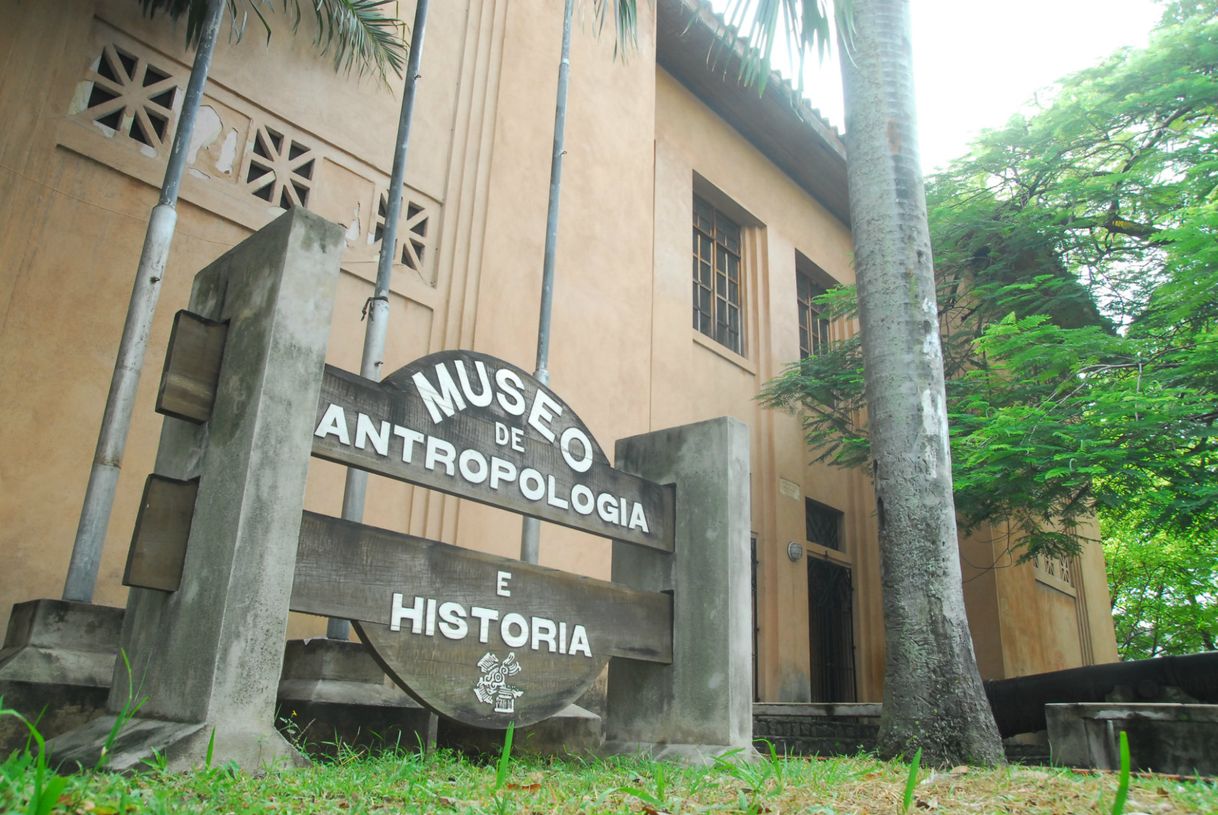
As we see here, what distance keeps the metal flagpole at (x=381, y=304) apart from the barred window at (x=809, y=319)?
357 inches

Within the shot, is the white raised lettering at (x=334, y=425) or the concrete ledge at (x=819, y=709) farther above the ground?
the white raised lettering at (x=334, y=425)

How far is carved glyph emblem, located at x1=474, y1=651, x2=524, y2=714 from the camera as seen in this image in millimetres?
4145

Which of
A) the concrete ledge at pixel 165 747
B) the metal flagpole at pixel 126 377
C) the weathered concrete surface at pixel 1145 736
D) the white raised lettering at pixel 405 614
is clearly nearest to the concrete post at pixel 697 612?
the white raised lettering at pixel 405 614

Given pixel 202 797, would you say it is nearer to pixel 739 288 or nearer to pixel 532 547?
pixel 532 547

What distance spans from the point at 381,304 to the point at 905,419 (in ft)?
12.7

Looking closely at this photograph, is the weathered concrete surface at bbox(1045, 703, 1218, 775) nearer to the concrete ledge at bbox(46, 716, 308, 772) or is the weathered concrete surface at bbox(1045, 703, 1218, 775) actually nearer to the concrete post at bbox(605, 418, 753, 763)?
the concrete post at bbox(605, 418, 753, 763)

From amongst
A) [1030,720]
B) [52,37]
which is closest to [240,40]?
[52,37]

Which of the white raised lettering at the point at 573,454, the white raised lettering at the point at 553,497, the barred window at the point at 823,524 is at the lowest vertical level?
the white raised lettering at the point at 553,497

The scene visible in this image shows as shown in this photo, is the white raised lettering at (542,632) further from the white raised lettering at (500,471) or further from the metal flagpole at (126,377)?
the metal flagpole at (126,377)

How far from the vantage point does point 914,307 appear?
7160 millimetres

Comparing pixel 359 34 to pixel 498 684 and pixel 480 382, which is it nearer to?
pixel 480 382

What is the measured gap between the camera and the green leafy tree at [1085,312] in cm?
945

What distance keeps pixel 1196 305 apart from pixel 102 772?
1044cm

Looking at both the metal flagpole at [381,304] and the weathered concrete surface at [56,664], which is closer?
the weathered concrete surface at [56,664]
